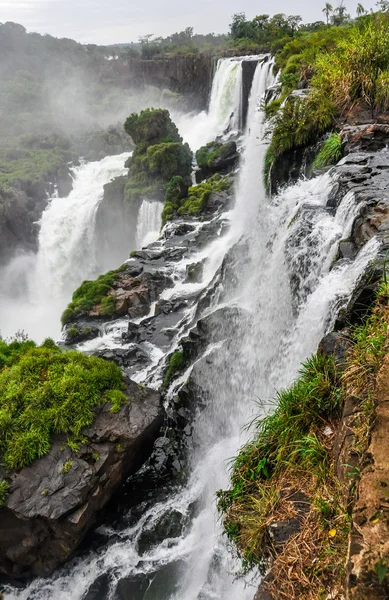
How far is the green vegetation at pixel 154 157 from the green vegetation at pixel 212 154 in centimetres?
65

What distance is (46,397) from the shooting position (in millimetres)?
6664

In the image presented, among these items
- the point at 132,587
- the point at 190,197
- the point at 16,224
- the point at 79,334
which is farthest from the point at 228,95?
the point at 132,587

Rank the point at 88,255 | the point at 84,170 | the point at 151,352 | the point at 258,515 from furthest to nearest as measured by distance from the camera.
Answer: the point at 84,170 < the point at 88,255 < the point at 151,352 < the point at 258,515

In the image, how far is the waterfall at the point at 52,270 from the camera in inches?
861

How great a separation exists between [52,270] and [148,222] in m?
7.62

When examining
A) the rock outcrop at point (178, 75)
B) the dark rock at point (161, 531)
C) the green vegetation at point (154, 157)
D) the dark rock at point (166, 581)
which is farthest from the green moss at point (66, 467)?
the rock outcrop at point (178, 75)

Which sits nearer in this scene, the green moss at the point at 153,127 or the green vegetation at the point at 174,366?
the green vegetation at the point at 174,366

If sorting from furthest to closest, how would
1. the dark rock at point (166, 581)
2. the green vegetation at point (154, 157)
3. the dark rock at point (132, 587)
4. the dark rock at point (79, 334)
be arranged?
1. the green vegetation at point (154, 157)
2. the dark rock at point (79, 334)
3. the dark rock at point (132, 587)
4. the dark rock at point (166, 581)

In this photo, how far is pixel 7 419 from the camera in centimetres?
638

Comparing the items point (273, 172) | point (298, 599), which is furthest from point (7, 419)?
point (273, 172)

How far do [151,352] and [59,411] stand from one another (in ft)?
15.3

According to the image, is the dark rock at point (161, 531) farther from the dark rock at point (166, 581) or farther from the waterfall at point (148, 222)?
the waterfall at point (148, 222)

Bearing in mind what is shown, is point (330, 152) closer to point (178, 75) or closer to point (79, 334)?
point (79, 334)

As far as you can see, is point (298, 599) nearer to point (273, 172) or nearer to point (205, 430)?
point (205, 430)
